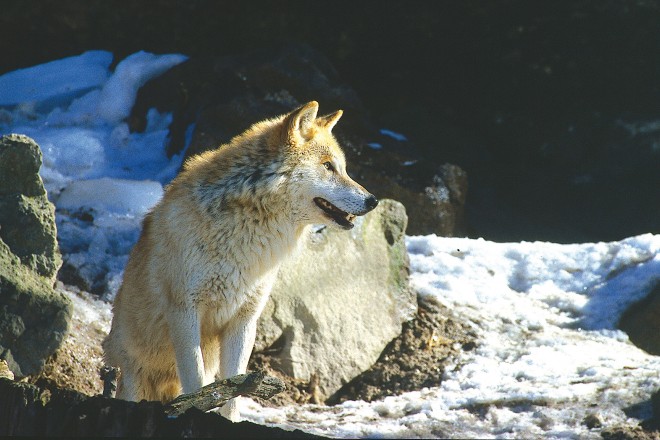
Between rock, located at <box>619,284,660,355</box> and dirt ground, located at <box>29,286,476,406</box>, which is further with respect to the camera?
rock, located at <box>619,284,660,355</box>

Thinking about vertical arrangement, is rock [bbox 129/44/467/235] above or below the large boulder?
above

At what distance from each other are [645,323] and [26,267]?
482cm

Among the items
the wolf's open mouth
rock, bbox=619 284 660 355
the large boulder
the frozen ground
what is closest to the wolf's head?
the wolf's open mouth

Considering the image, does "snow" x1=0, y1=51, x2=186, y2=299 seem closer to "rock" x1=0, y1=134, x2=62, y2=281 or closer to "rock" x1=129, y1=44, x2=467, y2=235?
"rock" x1=129, y1=44, x2=467, y2=235

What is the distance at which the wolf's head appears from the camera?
16.4ft

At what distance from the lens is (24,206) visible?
543cm

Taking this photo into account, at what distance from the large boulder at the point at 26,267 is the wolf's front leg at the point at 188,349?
0.96 metres

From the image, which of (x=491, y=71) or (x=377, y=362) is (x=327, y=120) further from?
(x=491, y=71)

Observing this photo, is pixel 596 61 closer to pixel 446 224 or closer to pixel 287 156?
pixel 446 224

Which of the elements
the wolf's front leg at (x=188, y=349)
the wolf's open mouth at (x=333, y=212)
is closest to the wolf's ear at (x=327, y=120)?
the wolf's open mouth at (x=333, y=212)

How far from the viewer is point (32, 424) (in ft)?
10.1

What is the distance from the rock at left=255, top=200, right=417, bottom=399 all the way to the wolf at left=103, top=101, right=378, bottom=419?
4.64ft

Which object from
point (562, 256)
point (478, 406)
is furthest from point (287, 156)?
point (562, 256)

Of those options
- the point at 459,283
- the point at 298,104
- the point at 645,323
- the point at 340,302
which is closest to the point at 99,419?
the point at 340,302
